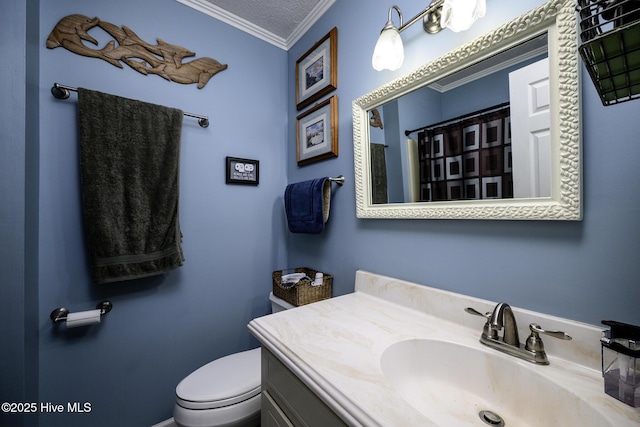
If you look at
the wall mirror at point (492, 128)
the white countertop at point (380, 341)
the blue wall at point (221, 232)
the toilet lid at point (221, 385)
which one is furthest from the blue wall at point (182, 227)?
the wall mirror at point (492, 128)

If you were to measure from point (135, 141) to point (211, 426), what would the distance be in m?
1.26

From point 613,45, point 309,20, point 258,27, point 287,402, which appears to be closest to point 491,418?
point 287,402

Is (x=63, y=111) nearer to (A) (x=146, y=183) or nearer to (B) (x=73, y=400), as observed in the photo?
(A) (x=146, y=183)

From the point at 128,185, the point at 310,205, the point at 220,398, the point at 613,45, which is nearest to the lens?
the point at 613,45

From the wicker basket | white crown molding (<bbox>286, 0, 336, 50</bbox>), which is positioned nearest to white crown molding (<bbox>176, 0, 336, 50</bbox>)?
white crown molding (<bbox>286, 0, 336, 50</bbox>)

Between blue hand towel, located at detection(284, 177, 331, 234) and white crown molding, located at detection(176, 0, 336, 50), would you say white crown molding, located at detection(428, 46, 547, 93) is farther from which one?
white crown molding, located at detection(176, 0, 336, 50)

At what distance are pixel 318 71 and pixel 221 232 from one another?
108cm

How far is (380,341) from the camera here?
690 mm

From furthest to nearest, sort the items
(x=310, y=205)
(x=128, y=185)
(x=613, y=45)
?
1. (x=310, y=205)
2. (x=128, y=185)
3. (x=613, y=45)

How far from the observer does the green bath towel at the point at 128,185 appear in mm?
1033

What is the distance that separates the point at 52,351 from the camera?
101cm

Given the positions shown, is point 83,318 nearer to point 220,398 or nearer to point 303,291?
point 220,398

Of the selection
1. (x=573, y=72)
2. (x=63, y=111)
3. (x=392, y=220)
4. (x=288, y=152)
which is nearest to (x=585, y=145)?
(x=573, y=72)

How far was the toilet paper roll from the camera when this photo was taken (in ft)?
3.22
